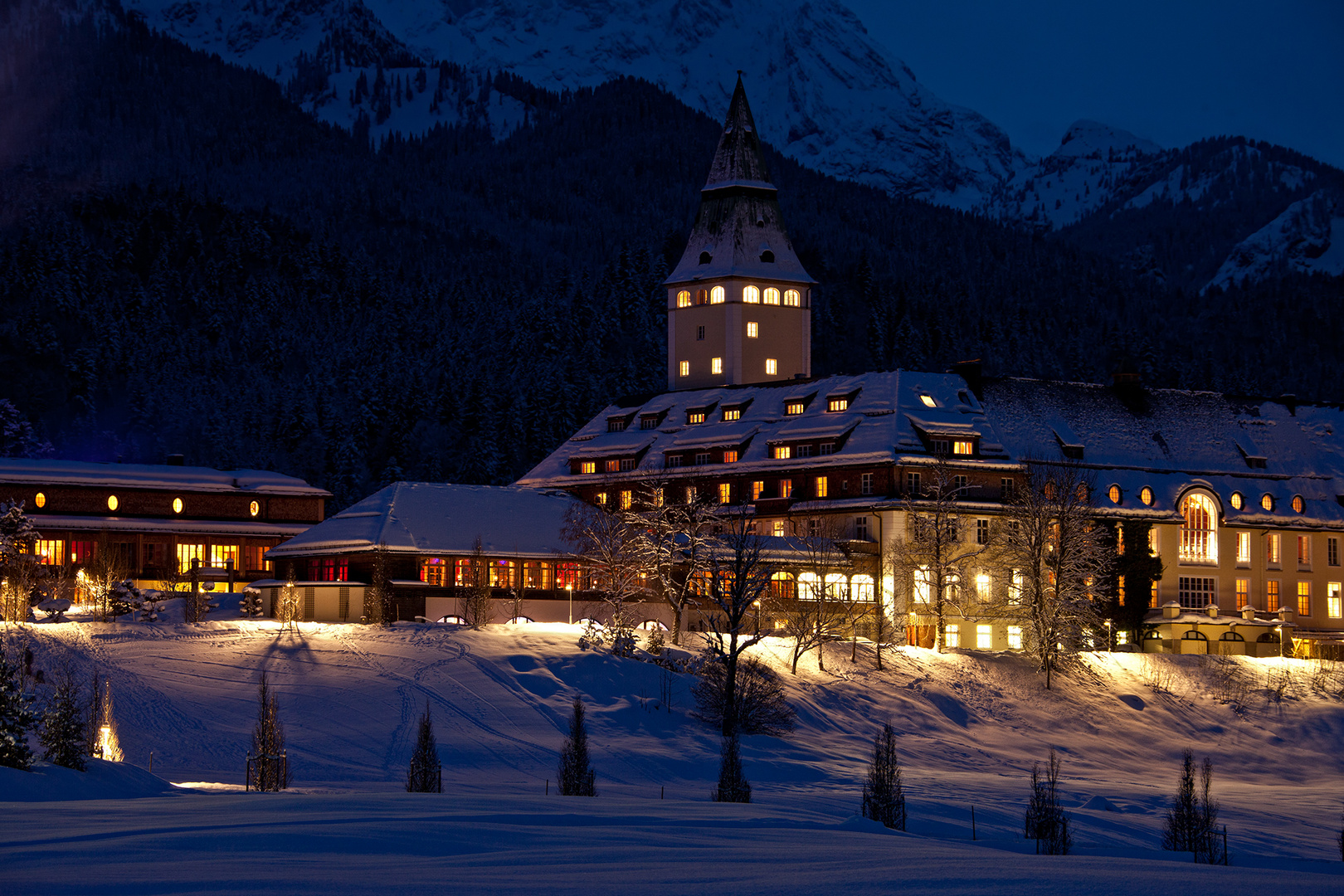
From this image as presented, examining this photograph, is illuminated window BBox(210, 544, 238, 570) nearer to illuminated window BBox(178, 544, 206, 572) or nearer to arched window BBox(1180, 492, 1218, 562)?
illuminated window BBox(178, 544, 206, 572)

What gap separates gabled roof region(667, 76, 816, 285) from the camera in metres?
113

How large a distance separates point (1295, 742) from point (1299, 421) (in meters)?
34.1

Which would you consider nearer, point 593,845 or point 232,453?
point 593,845

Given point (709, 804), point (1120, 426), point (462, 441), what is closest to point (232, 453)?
point (462, 441)

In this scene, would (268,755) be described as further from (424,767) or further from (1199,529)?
(1199,529)

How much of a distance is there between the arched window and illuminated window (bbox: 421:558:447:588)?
37.8 meters

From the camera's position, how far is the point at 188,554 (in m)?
95.0

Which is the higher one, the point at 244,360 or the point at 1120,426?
the point at 244,360

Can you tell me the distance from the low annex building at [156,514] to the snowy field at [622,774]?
28.0 meters

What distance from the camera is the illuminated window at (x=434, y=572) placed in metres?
76.7

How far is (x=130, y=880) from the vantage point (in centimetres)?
2166

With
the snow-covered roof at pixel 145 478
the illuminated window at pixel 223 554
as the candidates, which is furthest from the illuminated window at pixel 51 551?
the illuminated window at pixel 223 554

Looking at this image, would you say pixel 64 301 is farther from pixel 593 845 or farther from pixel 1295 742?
pixel 593 845

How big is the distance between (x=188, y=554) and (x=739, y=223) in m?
42.0
